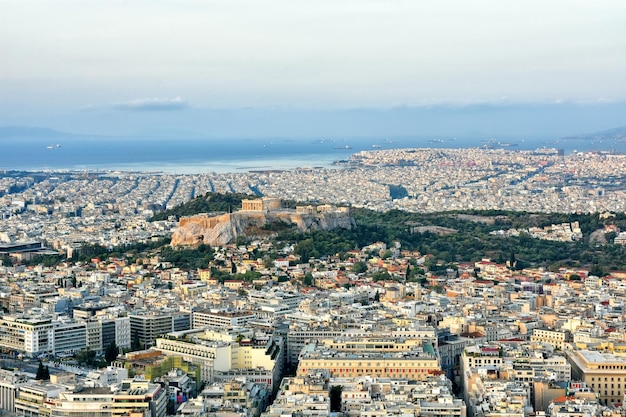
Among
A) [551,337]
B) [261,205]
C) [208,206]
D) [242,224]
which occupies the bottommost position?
[551,337]

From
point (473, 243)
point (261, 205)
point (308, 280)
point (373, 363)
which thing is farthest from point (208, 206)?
point (373, 363)

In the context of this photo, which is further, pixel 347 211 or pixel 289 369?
pixel 347 211

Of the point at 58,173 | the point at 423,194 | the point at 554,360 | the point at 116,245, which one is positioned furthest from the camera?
the point at 58,173

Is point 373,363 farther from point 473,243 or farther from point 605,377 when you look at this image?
point 473,243

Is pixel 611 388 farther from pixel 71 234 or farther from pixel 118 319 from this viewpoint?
pixel 71 234

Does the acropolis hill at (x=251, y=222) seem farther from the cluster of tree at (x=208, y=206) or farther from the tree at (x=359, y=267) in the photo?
the tree at (x=359, y=267)

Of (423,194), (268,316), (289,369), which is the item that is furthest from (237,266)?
(423,194)

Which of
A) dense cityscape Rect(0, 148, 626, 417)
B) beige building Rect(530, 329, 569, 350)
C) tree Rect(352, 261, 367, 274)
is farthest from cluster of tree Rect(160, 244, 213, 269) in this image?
beige building Rect(530, 329, 569, 350)
